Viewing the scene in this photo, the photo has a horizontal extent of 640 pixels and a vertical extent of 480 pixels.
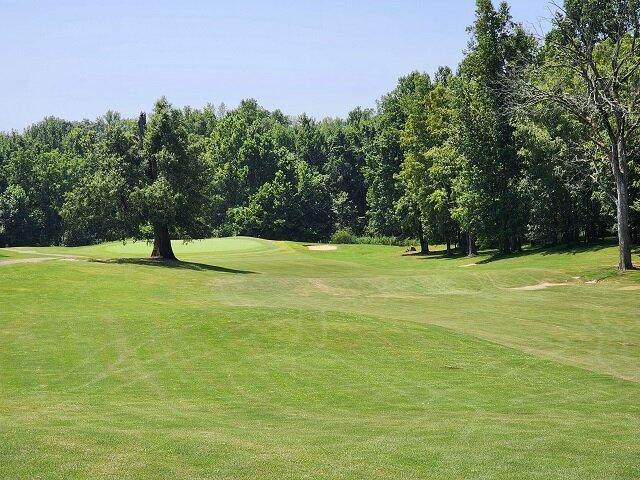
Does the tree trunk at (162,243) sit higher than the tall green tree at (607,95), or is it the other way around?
the tall green tree at (607,95)

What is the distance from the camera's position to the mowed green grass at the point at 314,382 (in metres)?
12.5

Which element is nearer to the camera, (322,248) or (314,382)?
(314,382)

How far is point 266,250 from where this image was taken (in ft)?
308

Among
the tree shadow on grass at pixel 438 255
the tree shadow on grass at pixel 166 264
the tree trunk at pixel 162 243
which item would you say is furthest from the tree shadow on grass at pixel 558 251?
the tree trunk at pixel 162 243

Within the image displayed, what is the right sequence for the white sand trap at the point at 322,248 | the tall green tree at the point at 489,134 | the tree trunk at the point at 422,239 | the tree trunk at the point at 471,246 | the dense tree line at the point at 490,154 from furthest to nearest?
the white sand trap at the point at 322,248 < the tree trunk at the point at 422,239 < the tree trunk at the point at 471,246 < the tall green tree at the point at 489,134 < the dense tree line at the point at 490,154

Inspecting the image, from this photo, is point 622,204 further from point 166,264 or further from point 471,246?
point 166,264

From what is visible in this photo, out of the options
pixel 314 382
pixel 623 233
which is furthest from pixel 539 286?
pixel 314 382

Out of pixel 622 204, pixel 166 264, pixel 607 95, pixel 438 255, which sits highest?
pixel 607 95

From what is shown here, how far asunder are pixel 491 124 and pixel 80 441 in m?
64.5

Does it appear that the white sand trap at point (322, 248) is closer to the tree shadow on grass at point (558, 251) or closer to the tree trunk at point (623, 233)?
the tree shadow on grass at point (558, 251)

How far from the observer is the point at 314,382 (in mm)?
20922

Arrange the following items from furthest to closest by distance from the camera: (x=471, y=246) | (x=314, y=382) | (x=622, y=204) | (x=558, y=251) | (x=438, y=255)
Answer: (x=438, y=255)
(x=471, y=246)
(x=558, y=251)
(x=622, y=204)
(x=314, y=382)

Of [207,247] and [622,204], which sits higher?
[622,204]

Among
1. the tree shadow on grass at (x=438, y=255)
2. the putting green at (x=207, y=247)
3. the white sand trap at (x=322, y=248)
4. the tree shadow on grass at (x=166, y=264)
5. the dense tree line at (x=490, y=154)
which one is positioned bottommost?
the tree shadow on grass at (x=438, y=255)
